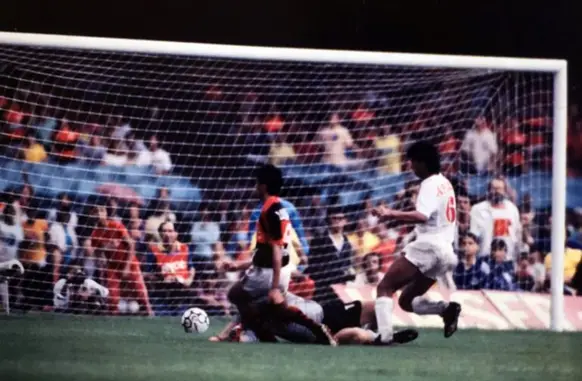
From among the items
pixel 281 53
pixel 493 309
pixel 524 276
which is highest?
pixel 281 53

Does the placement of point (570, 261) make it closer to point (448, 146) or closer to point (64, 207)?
point (448, 146)

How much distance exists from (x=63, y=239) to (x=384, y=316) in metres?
1.59

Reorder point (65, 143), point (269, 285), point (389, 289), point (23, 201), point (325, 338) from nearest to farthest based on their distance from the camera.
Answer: point (325, 338)
point (269, 285)
point (389, 289)
point (23, 201)
point (65, 143)

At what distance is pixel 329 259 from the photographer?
662 centimetres

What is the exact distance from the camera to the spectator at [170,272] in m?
6.55

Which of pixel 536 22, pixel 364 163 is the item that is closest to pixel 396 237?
pixel 364 163

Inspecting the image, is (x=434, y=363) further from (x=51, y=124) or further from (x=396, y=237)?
(x=51, y=124)

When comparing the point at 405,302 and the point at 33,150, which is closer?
the point at 405,302

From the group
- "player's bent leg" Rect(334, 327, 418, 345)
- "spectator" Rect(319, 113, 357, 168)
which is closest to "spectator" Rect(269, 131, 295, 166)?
"spectator" Rect(319, 113, 357, 168)

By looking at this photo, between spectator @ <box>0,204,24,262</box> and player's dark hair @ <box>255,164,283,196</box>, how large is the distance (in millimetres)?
1124

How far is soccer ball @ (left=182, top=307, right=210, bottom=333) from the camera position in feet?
19.6

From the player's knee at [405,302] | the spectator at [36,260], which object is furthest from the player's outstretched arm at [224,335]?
the spectator at [36,260]

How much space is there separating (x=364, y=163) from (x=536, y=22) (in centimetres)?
127

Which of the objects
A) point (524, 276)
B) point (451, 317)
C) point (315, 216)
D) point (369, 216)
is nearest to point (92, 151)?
point (315, 216)
